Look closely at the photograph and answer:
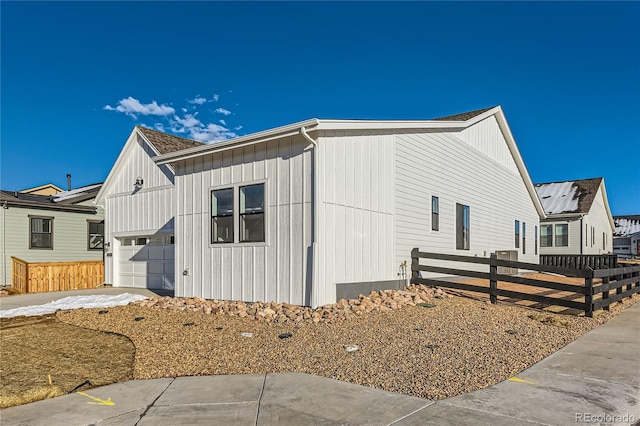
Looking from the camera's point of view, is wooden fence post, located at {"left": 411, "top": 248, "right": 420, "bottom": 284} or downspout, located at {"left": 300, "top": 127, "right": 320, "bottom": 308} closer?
downspout, located at {"left": 300, "top": 127, "right": 320, "bottom": 308}

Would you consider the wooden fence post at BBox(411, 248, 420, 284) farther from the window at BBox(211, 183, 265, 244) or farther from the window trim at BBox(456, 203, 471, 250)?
the window at BBox(211, 183, 265, 244)

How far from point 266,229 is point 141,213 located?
337 inches

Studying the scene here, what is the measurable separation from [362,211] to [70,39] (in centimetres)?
1306

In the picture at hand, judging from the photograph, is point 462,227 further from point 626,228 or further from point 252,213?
point 626,228

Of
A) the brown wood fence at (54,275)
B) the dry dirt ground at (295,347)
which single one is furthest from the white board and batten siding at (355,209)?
the brown wood fence at (54,275)

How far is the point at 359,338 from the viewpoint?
271 inches

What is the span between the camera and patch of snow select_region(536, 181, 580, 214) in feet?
91.8

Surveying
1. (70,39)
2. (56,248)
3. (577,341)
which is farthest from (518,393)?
(56,248)

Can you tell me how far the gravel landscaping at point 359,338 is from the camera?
5.28m

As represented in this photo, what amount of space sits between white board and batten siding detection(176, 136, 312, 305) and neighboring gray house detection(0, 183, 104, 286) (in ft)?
33.9

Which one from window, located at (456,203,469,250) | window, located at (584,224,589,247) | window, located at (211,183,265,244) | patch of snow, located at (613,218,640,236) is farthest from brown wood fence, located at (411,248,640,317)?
patch of snow, located at (613,218,640,236)

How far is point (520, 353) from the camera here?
6090mm

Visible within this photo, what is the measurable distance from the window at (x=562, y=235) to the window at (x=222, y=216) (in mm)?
24421

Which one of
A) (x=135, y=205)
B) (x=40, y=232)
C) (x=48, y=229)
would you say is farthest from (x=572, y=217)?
(x=40, y=232)
